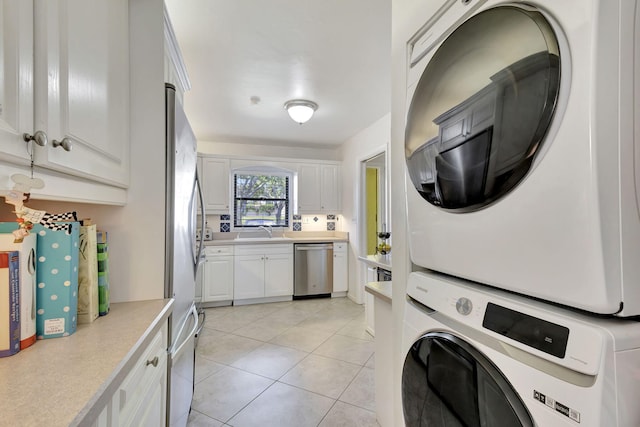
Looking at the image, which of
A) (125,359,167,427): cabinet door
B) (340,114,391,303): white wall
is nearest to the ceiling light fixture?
(340,114,391,303): white wall

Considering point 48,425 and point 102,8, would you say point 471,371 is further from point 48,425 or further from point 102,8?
point 102,8

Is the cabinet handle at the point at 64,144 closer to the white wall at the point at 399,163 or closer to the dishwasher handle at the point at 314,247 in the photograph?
the white wall at the point at 399,163

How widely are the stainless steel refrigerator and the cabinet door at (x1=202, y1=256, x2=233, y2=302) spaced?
223 cm

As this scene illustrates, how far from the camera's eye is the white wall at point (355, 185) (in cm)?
378

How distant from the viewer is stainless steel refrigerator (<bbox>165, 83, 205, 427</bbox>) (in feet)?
4.29

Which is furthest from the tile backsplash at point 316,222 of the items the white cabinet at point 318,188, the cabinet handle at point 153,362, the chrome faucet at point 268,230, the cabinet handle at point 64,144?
the cabinet handle at point 64,144

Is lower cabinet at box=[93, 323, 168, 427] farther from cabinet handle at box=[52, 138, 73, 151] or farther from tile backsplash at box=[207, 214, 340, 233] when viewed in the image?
tile backsplash at box=[207, 214, 340, 233]

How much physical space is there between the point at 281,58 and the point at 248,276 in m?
2.88

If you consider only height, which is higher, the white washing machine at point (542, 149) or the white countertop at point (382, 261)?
the white washing machine at point (542, 149)

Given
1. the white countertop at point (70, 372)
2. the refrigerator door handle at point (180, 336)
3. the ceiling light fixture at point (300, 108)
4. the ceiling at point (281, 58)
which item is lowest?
the refrigerator door handle at point (180, 336)

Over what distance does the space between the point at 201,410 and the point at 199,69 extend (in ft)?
8.41

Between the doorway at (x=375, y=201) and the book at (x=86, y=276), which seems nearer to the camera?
the book at (x=86, y=276)

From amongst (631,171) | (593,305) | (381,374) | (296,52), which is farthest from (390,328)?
(296,52)

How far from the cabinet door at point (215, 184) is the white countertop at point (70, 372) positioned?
3325 millimetres
